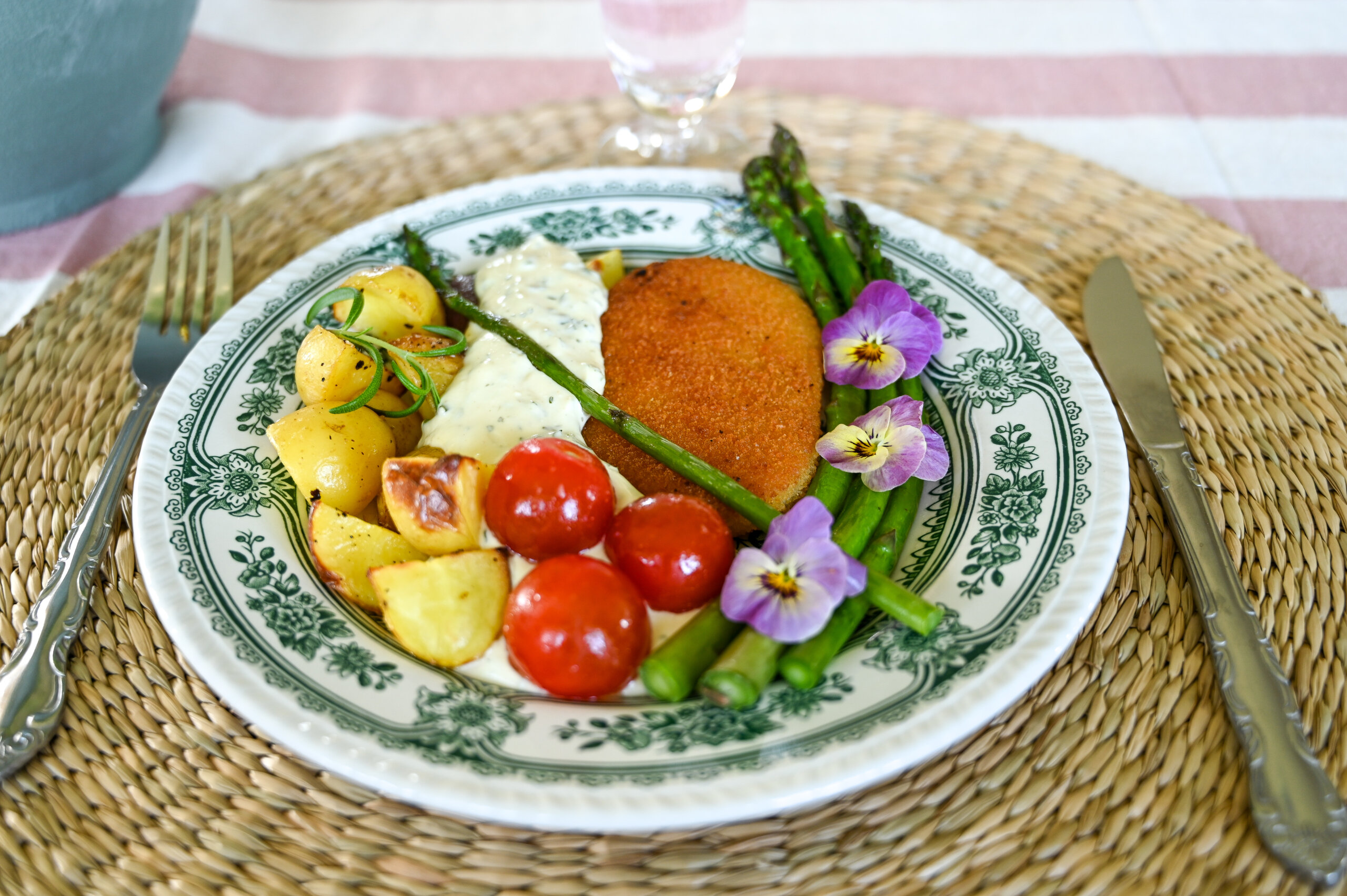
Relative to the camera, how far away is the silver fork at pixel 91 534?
2.23 metres

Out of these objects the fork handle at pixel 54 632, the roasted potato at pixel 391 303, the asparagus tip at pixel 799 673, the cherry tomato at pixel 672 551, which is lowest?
the fork handle at pixel 54 632

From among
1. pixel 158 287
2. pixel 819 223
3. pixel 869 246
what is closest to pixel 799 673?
pixel 869 246

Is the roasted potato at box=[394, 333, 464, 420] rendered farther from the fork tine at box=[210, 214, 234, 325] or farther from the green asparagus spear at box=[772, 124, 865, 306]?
the green asparagus spear at box=[772, 124, 865, 306]

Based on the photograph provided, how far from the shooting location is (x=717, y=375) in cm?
293

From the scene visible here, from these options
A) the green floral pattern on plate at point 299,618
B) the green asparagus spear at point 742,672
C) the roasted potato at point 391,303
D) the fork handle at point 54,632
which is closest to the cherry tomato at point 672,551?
the green asparagus spear at point 742,672

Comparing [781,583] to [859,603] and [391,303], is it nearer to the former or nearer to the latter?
[859,603]

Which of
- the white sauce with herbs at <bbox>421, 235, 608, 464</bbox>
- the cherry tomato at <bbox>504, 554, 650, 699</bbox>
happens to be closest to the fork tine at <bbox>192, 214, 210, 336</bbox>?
the white sauce with herbs at <bbox>421, 235, 608, 464</bbox>

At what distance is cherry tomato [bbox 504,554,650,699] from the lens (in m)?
2.10

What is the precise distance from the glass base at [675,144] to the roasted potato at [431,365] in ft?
5.15

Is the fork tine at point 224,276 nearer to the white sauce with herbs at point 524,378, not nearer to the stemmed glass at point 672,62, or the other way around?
the white sauce with herbs at point 524,378

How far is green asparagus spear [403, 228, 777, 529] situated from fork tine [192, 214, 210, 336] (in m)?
0.87

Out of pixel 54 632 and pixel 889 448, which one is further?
pixel 889 448

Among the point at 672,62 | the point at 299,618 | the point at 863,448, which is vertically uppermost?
the point at 672,62

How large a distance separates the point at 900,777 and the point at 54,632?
1971 millimetres
